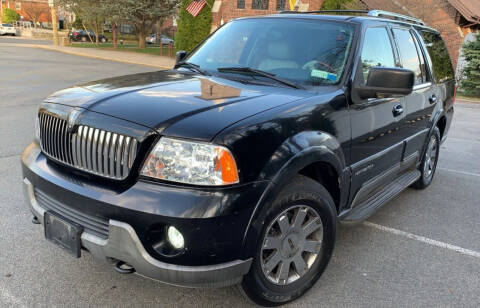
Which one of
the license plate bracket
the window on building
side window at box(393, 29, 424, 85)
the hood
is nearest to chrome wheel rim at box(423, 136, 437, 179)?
side window at box(393, 29, 424, 85)

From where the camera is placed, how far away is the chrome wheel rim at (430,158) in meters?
5.00

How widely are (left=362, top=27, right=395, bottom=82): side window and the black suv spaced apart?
21 millimetres

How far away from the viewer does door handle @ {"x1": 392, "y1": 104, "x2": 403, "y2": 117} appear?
3674 mm

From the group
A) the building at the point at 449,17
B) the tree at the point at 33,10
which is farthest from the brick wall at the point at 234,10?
the tree at the point at 33,10

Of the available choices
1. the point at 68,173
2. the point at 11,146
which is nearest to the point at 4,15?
the point at 11,146

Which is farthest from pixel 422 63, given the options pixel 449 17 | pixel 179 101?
pixel 449 17

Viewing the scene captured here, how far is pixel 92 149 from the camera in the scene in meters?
2.39

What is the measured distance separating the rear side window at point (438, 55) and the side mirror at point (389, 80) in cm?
203

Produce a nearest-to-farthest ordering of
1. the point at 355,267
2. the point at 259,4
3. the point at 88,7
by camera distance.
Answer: the point at 355,267, the point at 259,4, the point at 88,7

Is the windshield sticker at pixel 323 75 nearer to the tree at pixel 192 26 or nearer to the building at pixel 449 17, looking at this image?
the building at pixel 449 17

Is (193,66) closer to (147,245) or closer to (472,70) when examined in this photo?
(147,245)

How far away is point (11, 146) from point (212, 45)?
3818 millimetres

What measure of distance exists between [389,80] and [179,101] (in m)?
1.53

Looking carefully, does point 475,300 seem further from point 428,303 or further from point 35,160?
point 35,160
